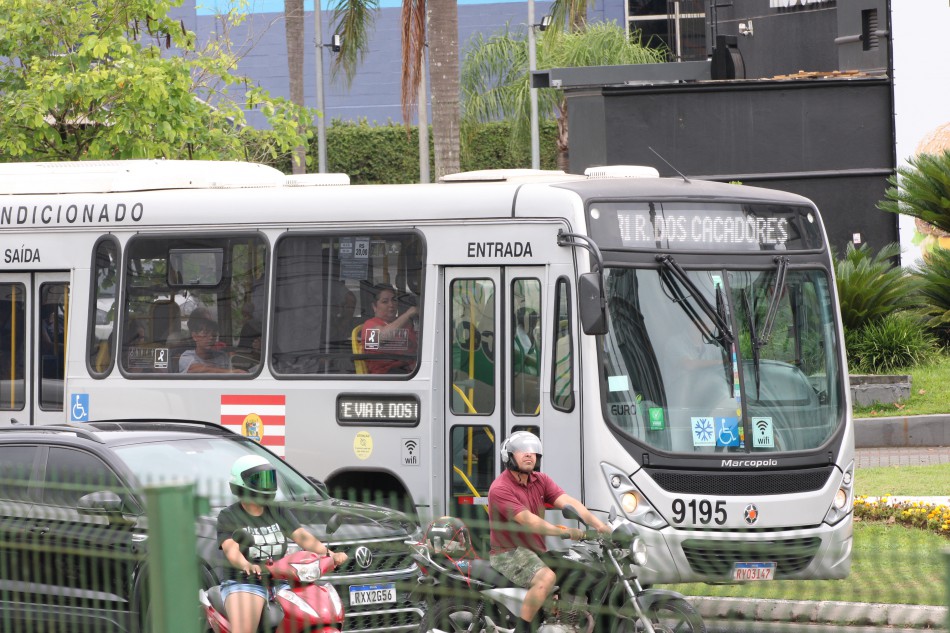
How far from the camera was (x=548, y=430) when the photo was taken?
10.5 m

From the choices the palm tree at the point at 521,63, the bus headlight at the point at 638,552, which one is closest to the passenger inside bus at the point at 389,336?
the bus headlight at the point at 638,552

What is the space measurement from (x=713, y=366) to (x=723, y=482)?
861 mm

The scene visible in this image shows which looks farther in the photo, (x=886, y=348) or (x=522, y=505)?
(x=886, y=348)

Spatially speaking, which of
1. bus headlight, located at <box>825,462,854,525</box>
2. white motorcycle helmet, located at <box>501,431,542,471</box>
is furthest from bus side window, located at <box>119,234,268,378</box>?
bus headlight, located at <box>825,462,854,525</box>

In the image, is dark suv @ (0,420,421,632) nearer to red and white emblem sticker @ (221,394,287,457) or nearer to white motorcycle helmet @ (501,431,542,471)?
white motorcycle helmet @ (501,431,542,471)

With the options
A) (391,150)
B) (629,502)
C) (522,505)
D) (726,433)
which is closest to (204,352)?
(629,502)

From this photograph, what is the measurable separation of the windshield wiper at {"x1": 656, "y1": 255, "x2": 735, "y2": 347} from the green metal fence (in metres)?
3.87

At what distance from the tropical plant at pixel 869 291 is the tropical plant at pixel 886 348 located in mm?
182

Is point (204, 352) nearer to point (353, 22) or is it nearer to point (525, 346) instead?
point (525, 346)

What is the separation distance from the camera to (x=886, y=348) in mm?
20312

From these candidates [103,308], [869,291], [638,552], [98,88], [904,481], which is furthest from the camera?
[869,291]

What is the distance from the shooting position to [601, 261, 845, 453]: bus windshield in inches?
398

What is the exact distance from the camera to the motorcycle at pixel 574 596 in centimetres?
521

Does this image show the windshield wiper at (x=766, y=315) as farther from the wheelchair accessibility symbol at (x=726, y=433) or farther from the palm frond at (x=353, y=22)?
the palm frond at (x=353, y=22)
